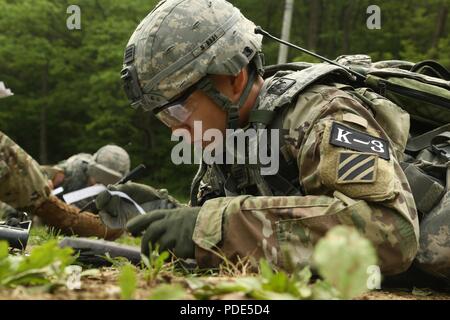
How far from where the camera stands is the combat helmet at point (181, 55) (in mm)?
2963

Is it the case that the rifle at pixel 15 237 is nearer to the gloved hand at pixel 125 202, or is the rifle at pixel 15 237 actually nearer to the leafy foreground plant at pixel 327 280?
the leafy foreground plant at pixel 327 280

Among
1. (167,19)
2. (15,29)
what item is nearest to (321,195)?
(167,19)

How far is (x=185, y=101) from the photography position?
3008 mm

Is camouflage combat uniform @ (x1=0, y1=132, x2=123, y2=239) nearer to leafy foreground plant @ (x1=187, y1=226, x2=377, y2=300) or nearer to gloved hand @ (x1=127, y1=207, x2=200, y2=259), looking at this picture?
gloved hand @ (x1=127, y1=207, x2=200, y2=259)

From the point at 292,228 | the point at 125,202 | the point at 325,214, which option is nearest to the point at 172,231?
the point at 292,228

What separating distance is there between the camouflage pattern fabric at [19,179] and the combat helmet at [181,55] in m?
2.52

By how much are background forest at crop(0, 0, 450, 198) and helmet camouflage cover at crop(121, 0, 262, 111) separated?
50.6 feet

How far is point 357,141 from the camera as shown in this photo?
2.47 m

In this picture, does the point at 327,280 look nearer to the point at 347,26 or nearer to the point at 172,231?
the point at 172,231

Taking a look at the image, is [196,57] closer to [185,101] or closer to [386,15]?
[185,101]

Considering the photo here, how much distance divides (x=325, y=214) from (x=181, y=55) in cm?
101

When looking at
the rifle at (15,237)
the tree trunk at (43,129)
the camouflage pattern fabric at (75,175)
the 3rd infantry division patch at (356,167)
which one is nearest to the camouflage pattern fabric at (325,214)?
the 3rd infantry division patch at (356,167)

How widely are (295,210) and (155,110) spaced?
3.13ft

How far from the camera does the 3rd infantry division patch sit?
2393 mm
